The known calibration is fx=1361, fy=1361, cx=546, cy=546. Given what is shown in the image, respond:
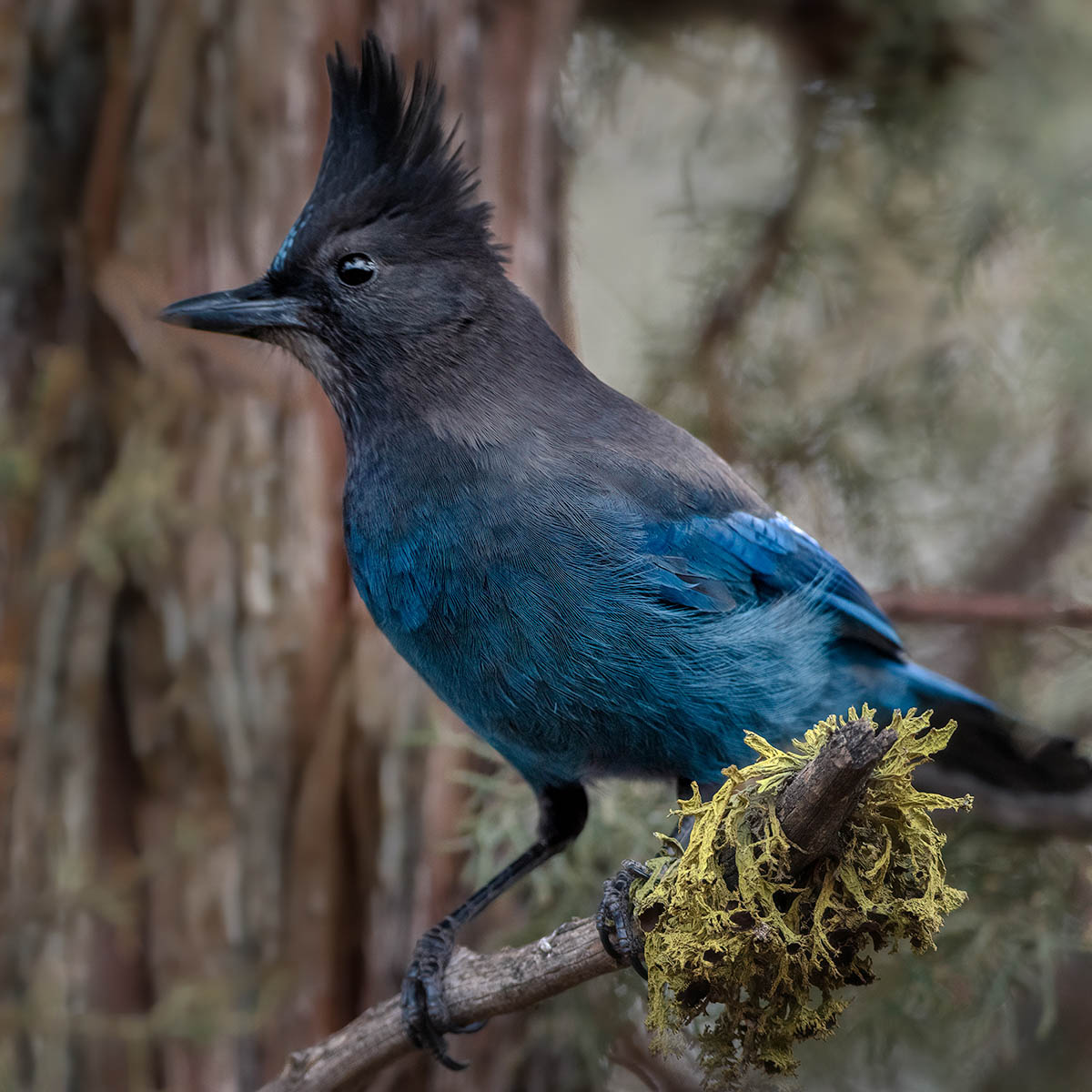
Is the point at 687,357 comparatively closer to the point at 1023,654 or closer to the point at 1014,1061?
the point at 1023,654

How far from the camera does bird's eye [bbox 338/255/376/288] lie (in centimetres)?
247

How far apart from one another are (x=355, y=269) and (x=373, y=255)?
4 centimetres

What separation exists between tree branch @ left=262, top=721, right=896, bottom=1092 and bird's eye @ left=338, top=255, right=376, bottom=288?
Result: 1.19 metres

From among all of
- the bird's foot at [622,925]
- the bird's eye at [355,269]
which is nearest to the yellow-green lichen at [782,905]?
the bird's foot at [622,925]

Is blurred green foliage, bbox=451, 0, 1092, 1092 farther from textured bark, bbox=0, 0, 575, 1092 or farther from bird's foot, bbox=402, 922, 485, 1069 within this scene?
bird's foot, bbox=402, 922, 485, 1069

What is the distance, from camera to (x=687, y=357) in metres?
3.87

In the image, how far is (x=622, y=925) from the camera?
1.82 m

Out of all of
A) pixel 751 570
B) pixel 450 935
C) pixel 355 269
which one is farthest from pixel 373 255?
pixel 450 935

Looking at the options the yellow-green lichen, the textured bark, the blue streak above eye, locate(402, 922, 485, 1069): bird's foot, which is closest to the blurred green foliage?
the textured bark

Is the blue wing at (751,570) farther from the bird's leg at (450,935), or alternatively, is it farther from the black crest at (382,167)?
the black crest at (382,167)

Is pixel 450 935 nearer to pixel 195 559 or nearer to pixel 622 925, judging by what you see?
pixel 622 925

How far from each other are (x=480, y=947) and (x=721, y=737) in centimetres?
126

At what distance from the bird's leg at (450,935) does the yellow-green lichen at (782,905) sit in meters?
0.76

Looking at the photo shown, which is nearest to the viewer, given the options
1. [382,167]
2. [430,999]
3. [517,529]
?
[517,529]
